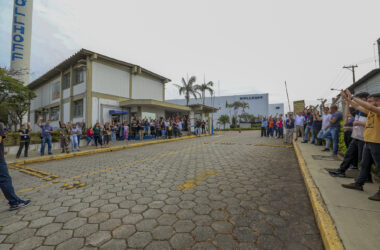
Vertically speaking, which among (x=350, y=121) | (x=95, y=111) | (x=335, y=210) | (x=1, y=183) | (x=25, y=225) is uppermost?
(x=95, y=111)

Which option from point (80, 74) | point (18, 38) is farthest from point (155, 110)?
point (18, 38)

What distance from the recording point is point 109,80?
1526 centimetres

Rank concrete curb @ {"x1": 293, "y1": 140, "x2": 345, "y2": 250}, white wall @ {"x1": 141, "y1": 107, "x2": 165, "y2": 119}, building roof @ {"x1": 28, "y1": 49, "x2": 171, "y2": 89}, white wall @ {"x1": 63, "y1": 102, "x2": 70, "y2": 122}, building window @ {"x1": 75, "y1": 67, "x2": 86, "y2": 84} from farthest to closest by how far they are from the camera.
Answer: white wall @ {"x1": 63, "y1": 102, "x2": 70, "y2": 122} < white wall @ {"x1": 141, "y1": 107, "x2": 165, "y2": 119} < building window @ {"x1": 75, "y1": 67, "x2": 86, "y2": 84} < building roof @ {"x1": 28, "y1": 49, "x2": 171, "y2": 89} < concrete curb @ {"x1": 293, "y1": 140, "x2": 345, "y2": 250}

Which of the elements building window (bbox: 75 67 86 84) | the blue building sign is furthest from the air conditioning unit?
the blue building sign

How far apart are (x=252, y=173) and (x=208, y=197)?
1790 mm

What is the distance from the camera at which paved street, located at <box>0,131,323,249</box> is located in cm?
185

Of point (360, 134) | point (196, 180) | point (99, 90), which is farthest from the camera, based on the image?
point (99, 90)

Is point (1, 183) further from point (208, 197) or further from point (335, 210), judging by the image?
point (335, 210)

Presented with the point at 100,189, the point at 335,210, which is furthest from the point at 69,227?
the point at 335,210

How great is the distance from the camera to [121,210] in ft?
8.29

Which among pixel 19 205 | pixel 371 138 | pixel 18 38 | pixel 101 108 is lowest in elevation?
pixel 19 205

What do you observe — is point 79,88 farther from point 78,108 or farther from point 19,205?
point 19,205

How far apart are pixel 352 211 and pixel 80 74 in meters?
18.4

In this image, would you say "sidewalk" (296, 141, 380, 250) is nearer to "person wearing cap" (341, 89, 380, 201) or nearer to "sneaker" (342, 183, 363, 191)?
"sneaker" (342, 183, 363, 191)
